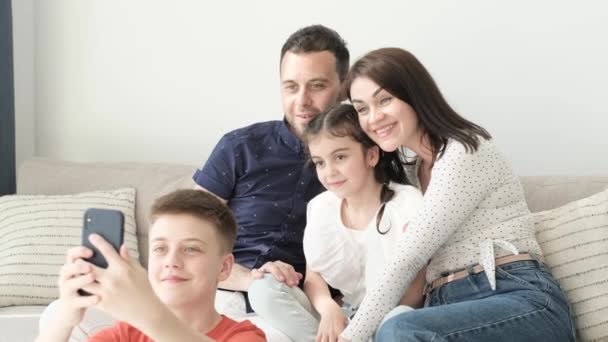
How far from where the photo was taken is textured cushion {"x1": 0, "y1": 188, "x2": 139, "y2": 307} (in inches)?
98.8

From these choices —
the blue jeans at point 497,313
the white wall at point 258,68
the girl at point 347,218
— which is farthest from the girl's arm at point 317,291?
the white wall at point 258,68

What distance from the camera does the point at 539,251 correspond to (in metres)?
2.05

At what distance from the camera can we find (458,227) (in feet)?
6.63

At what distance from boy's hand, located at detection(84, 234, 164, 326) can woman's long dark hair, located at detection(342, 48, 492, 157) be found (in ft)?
3.36

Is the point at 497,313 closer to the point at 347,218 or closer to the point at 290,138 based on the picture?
the point at 347,218

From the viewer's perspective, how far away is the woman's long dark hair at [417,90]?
2051 mm

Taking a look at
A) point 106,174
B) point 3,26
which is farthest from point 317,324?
point 3,26

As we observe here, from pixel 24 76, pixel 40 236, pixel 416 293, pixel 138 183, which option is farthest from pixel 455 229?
pixel 24 76

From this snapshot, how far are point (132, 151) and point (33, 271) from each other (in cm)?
83

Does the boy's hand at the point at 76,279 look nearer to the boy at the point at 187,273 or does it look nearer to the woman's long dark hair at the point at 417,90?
the boy at the point at 187,273

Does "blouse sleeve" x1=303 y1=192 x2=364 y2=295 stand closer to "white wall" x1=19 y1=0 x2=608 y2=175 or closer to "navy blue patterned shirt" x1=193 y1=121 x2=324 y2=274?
"navy blue patterned shirt" x1=193 y1=121 x2=324 y2=274

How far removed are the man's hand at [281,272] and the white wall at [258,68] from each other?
0.90 metres

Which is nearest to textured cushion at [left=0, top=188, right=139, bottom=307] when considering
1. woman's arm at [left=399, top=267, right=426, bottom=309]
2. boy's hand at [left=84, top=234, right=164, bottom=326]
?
woman's arm at [left=399, top=267, right=426, bottom=309]

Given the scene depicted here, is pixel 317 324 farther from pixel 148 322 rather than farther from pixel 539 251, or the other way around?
pixel 148 322
